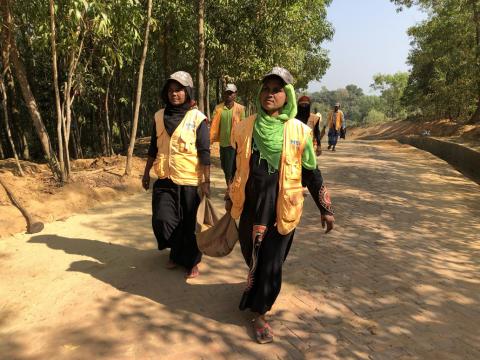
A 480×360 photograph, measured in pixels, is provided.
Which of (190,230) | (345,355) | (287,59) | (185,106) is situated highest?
(287,59)

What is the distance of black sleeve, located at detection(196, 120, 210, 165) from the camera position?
3.82m

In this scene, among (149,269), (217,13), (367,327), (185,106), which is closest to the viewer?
(367,327)

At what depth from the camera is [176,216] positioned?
3.86 meters

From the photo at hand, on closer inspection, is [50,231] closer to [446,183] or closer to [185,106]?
[185,106]

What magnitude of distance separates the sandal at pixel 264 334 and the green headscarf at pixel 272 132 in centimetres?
122

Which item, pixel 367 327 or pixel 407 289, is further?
pixel 407 289

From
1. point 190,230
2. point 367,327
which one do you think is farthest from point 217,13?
point 367,327

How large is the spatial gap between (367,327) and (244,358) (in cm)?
110

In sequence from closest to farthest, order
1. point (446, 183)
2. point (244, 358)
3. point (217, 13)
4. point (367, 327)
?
1. point (244, 358)
2. point (367, 327)
3. point (446, 183)
4. point (217, 13)

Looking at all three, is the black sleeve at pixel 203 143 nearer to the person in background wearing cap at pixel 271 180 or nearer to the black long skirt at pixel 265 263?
the person in background wearing cap at pixel 271 180

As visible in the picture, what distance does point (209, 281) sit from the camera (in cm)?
397

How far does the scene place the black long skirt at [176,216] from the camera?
3799mm

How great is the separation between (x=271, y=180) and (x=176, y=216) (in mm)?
1359

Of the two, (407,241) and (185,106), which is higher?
(185,106)
